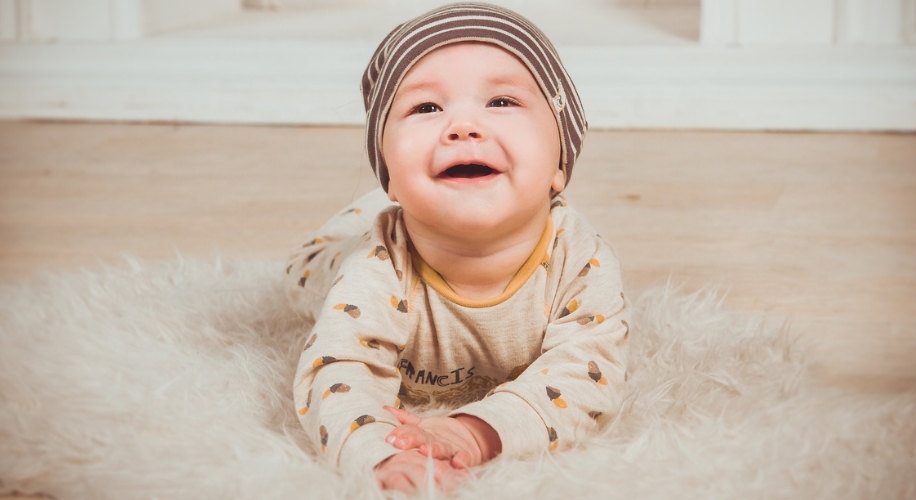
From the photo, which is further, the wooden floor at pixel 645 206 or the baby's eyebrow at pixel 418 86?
the wooden floor at pixel 645 206

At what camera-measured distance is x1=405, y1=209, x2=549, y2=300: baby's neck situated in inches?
34.3

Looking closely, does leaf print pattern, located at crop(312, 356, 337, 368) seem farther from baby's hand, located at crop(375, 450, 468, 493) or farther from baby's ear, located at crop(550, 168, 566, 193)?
baby's ear, located at crop(550, 168, 566, 193)

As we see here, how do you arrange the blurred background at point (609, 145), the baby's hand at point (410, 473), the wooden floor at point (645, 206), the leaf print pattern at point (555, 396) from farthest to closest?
the blurred background at point (609, 145), the wooden floor at point (645, 206), the leaf print pattern at point (555, 396), the baby's hand at point (410, 473)

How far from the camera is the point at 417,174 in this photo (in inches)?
32.2

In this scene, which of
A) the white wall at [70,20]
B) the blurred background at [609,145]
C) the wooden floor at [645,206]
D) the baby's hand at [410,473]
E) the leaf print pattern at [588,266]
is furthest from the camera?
the white wall at [70,20]

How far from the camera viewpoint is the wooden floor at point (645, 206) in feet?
3.90

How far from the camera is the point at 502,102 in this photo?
85 centimetres

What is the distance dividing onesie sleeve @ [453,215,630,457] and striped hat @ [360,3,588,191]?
105 mm

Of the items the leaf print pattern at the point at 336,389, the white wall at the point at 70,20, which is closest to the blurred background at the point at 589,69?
the white wall at the point at 70,20

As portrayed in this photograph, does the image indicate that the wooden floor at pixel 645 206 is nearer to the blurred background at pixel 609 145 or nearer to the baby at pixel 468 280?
the blurred background at pixel 609 145

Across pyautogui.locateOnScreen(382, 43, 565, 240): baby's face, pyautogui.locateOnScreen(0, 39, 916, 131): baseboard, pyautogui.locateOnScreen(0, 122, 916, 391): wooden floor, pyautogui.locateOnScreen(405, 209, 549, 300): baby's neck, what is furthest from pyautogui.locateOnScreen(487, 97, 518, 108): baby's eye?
pyautogui.locateOnScreen(0, 39, 916, 131): baseboard

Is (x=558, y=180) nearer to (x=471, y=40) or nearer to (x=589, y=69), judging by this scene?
(x=471, y=40)

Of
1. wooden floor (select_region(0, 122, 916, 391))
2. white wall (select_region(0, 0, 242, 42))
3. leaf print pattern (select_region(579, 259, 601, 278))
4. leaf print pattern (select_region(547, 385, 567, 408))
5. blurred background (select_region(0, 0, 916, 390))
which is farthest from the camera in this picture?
white wall (select_region(0, 0, 242, 42))

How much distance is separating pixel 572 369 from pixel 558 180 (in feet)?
0.65
